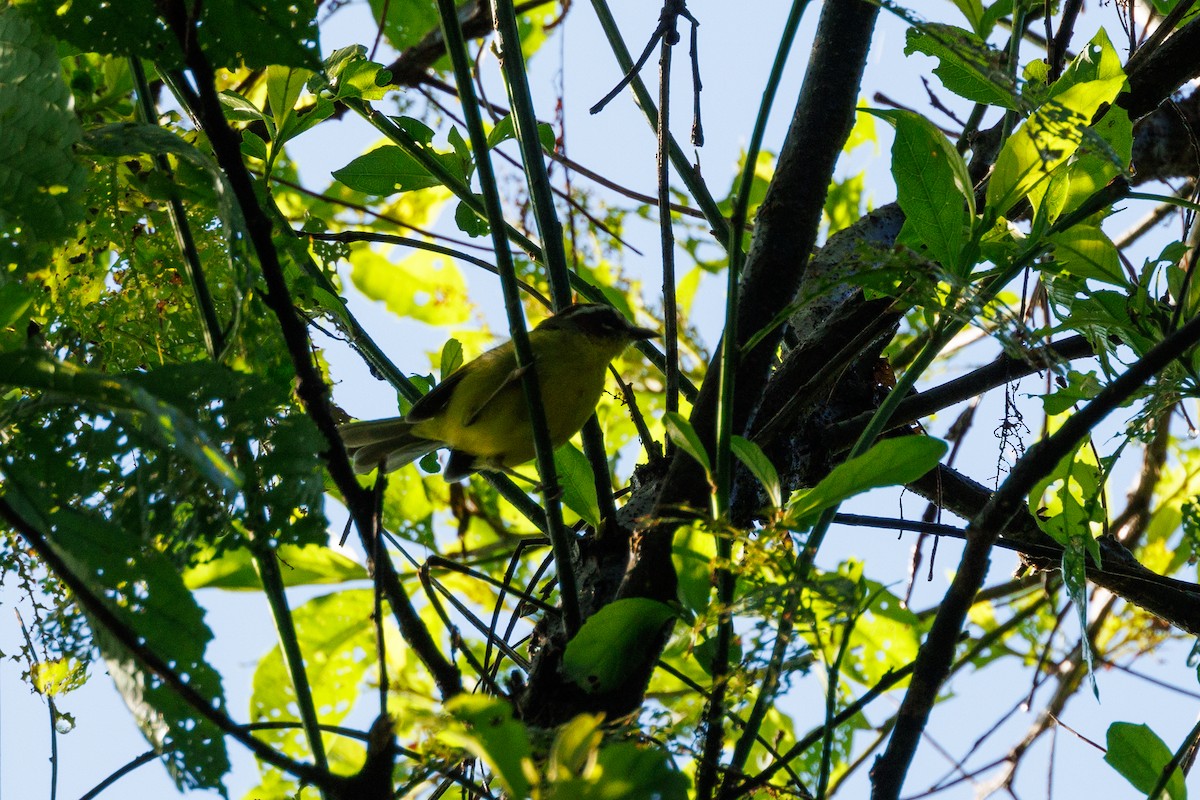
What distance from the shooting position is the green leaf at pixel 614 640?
1.48 meters

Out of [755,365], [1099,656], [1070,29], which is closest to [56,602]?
[755,365]

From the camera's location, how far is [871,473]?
54.8 inches

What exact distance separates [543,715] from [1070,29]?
2.54 metres

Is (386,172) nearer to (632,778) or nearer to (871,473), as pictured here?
(871,473)

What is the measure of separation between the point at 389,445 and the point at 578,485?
1.99m

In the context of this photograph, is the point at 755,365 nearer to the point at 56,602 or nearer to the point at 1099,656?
the point at 56,602

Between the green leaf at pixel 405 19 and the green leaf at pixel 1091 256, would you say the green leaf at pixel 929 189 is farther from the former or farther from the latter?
the green leaf at pixel 405 19

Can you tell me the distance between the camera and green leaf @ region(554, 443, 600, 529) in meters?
2.30

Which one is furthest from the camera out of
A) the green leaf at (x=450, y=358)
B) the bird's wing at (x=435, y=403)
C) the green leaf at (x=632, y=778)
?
the bird's wing at (x=435, y=403)

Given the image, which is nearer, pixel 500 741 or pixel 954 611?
pixel 500 741

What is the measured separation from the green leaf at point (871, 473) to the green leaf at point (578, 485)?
92 centimetres

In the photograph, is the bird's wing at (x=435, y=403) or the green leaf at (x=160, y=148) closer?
the green leaf at (x=160, y=148)

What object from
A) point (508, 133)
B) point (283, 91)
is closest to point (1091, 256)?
point (508, 133)

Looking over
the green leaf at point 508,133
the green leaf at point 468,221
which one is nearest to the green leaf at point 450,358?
the green leaf at point 468,221
